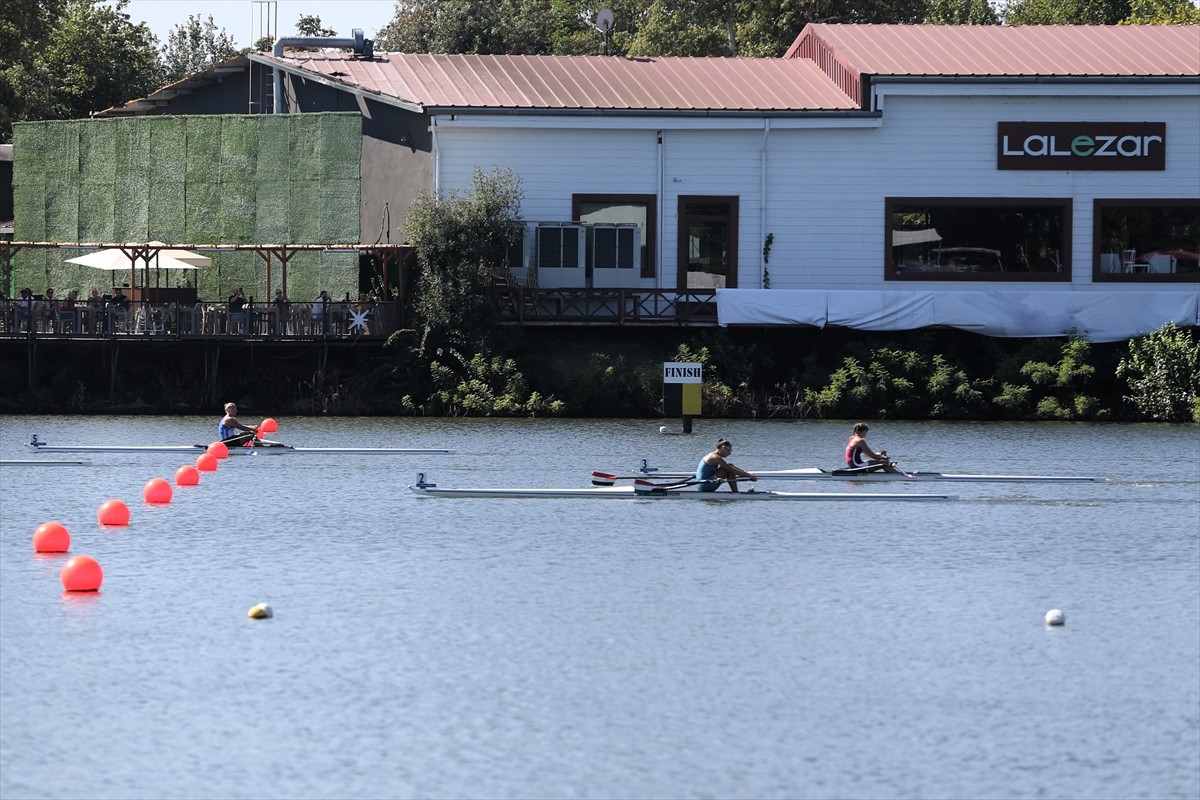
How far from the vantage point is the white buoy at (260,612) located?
2159 centimetres

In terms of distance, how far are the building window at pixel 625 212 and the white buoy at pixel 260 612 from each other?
3045cm

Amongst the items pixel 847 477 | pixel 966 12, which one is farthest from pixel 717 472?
pixel 966 12

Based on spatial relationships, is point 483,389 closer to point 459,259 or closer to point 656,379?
point 459,259

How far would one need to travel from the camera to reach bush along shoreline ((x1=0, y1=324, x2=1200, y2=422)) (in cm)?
4784

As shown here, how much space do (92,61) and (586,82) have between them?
35.9 metres

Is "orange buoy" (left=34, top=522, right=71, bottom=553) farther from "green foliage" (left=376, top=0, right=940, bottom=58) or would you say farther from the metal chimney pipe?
"green foliage" (left=376, top=0, right=940, bottom=58)

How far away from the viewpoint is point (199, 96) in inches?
2338

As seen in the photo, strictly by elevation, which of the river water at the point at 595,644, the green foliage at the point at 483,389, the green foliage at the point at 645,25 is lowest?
the river water at the point at 595,644

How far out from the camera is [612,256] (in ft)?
166

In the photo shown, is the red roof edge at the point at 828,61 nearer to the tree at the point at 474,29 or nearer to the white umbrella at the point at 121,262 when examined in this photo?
the white umbrella at the point at 121,262

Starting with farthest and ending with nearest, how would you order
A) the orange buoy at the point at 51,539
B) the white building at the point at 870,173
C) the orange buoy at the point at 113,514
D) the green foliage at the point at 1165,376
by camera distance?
1. the white building at the point at 870,173
2. the green foliage at the point at 1165,376
3. the orange buoy at the point at 113,514
4. the orange buoy at the point at 51,539

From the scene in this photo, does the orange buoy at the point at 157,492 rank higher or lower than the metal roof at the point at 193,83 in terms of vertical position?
lower

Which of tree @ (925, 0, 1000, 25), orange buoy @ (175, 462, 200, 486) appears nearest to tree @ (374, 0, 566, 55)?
tree @ (925, 0, 1000, 25)

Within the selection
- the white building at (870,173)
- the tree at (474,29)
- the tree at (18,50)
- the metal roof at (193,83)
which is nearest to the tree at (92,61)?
the tree at (18,50)
